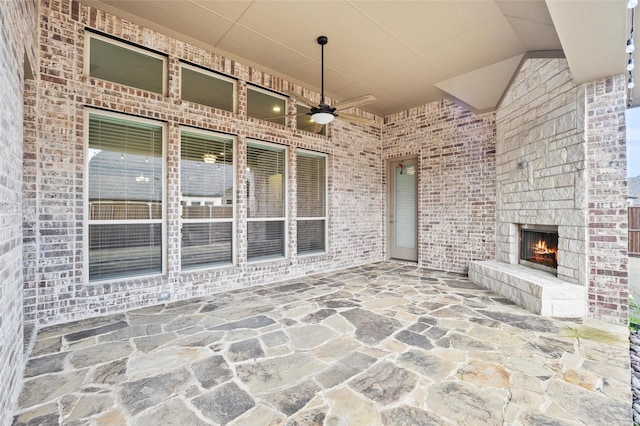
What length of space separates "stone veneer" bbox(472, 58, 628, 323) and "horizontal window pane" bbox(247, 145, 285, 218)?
380 centimetres

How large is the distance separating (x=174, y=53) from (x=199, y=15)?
74 centimetres

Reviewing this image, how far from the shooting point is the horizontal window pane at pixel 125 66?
3418 millimetres

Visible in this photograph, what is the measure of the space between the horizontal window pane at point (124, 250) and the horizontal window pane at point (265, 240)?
1392mm

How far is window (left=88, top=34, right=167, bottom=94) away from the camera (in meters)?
3.41

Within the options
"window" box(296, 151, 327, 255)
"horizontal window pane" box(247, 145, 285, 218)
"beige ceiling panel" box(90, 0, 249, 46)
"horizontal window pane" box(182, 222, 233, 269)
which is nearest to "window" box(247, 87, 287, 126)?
"horizontal window pane" box(247, 145, 285, 218)

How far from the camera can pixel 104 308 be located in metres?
3.33

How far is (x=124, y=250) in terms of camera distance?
3.62 meters

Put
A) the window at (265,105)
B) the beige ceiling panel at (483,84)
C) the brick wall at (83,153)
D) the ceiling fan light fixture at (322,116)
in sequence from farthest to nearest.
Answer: the window at (265,105) < the beige ceiling panel at (483,84) < the ceiling fan light fixture at (322,116) < the brick wall at (83,153)

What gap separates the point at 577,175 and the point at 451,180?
7.88ft

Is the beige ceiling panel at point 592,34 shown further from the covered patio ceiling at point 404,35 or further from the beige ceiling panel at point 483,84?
the beige ceiling panel at point 483,84

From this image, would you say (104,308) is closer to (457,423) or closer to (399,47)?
(457,423)

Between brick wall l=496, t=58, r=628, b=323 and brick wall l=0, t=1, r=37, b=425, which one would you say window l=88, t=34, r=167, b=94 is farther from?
brick wall l=496, t=58, r=628, b=323

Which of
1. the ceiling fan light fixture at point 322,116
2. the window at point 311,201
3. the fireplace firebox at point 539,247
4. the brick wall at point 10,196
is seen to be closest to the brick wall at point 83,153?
the window at point 311,201

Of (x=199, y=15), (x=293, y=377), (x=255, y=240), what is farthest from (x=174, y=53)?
(x=293, y=377)
